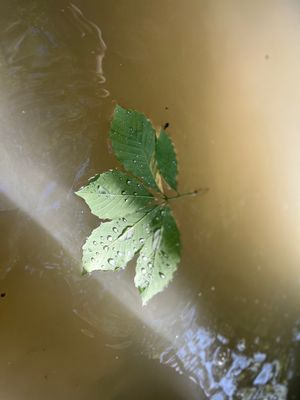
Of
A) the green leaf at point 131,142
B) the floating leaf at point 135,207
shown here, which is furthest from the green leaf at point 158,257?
the green leaf at point 131,142

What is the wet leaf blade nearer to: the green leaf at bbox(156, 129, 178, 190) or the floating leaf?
the floating leaf

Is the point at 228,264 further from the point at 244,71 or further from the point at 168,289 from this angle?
the point at 244,71

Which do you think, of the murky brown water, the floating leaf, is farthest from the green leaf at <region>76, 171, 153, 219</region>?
the murky brown water

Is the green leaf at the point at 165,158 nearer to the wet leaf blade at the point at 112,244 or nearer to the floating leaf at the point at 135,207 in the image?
the floating leaf at the point at 135,207

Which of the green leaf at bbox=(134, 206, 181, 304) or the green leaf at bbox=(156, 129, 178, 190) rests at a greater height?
the green leaf at bbox=(156, 129, 178, 190)

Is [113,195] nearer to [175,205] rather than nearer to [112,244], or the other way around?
[112,244]
